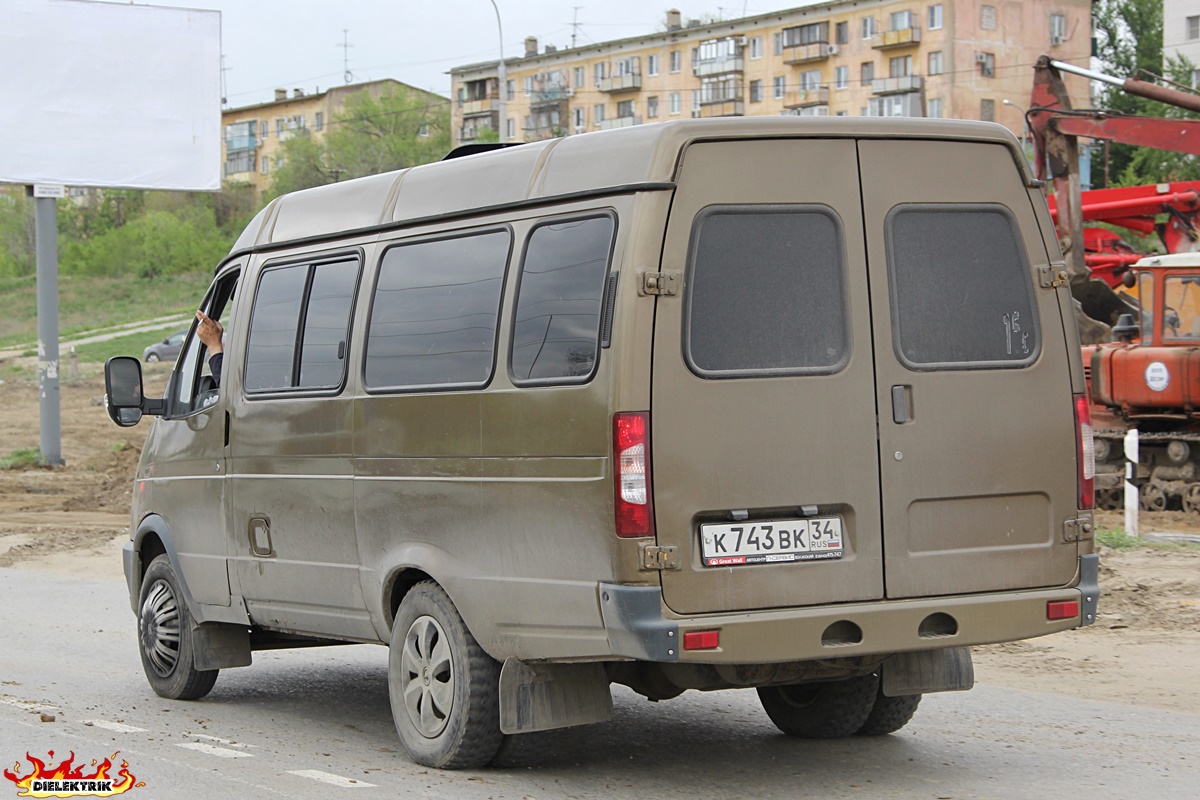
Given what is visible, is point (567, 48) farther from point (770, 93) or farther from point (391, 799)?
point (391, 799)

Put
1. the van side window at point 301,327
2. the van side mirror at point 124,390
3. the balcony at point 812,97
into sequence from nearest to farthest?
the van side window at point 301,327 < the van side mirror at point 124,390 < the balcony at point 812,97

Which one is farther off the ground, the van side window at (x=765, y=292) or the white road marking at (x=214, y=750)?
the van side window at (x=765, y=292)

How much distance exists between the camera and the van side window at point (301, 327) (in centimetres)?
724

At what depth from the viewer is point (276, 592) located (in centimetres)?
762

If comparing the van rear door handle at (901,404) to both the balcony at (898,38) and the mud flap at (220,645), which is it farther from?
the balcony at (898,38)

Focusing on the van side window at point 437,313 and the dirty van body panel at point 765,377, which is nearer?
the dirty van body panel at point 765,377

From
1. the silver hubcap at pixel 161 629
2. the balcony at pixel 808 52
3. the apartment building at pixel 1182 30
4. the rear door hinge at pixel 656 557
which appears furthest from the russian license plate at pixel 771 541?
the balcony at pixel 808 52

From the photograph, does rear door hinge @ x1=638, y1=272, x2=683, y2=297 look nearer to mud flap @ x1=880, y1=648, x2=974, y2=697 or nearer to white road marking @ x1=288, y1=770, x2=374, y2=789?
mud flap @ x1=880, y1=648, x2=974, y2=697

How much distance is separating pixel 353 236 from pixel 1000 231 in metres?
2.86

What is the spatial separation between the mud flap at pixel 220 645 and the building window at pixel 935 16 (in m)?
72.1

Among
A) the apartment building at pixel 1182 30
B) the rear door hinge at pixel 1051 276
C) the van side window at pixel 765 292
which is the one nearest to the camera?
the van side window at pixel 765 292

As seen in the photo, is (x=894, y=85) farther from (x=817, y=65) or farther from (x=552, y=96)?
(x=552, y=96)

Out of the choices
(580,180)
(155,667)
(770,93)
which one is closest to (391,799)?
(580,180)

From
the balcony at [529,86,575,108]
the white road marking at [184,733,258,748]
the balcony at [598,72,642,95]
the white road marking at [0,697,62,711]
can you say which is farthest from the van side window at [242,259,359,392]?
the balcony at [529,86,575,108]
